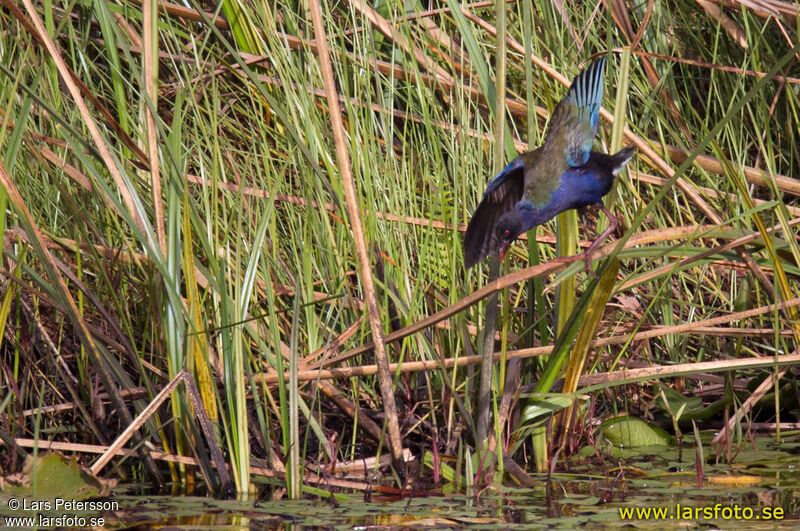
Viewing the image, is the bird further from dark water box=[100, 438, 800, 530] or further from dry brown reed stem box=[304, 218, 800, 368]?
dark water box=[100, 438, 800, 530]

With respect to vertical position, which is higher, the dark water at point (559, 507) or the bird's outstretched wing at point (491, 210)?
the bird's outstretched wing at point (491, 210)

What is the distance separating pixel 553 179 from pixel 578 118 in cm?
17

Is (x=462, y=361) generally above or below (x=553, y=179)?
below

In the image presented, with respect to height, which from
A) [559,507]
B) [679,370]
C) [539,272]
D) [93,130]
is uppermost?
[93,130]

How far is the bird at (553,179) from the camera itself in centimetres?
211

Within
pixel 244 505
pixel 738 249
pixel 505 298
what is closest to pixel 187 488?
pixel 244 505

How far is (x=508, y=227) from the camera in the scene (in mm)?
2096

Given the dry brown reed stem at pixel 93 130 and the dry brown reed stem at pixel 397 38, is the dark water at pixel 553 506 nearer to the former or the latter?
the dry brown reed stem at pixel 93 130

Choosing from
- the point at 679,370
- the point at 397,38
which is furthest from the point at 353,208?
the point at 397,38

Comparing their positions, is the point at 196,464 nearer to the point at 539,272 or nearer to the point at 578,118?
the point at 539,272

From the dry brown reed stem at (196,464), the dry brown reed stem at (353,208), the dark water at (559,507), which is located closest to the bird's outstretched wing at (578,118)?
the dry brown reed stem at (353,208)

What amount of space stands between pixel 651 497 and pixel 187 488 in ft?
3.41

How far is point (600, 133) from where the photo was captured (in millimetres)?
3088

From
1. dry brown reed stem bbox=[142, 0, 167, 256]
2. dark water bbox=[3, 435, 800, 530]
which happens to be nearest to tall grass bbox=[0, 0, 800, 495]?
dry brown reed stem bbox=[142, 0, 167, 256]
